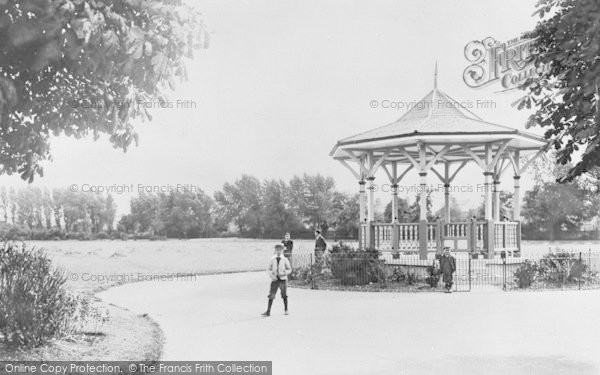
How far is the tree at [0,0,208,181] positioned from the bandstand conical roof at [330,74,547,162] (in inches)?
458

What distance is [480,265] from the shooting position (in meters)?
20.4

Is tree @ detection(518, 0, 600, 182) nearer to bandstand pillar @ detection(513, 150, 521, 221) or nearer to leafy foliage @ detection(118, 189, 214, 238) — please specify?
bandstand pillar @ detection(513, 150, 521, 221)

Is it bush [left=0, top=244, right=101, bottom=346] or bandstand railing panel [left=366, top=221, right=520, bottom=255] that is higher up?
bandstand railing panel [left=366, top=221, right=520, bottom=255]

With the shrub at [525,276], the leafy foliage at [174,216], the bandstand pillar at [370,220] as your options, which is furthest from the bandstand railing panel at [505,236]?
the leafy foliage at [174,216]

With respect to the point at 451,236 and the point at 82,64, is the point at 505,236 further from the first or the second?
the point at 82,64

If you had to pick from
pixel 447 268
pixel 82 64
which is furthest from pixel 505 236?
pixel 82 64

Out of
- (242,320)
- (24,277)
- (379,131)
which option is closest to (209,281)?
(379,131)

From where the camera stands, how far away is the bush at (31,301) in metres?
8.33

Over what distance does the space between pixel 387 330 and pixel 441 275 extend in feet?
27.7

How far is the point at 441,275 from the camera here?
19094mm

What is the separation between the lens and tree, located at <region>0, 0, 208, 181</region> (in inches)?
298

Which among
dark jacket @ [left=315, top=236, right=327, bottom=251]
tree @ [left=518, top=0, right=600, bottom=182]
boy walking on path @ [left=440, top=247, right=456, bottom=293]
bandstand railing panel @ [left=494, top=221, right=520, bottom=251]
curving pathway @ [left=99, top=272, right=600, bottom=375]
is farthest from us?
dark jacket @ [left=315, top=236, right=327, bottom=251]

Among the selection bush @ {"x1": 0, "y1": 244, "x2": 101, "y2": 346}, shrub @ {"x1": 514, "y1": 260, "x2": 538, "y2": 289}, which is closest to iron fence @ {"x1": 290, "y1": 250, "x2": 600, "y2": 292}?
shrub @ {"x1": 514, "y1": 260, "x2": 538, "y2": 289}

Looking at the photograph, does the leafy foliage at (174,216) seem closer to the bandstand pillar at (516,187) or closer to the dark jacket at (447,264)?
the bandstand pillar at (516,187)
